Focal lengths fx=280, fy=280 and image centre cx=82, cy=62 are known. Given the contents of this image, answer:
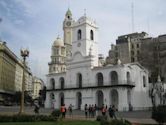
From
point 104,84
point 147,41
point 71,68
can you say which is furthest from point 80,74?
point 147,41

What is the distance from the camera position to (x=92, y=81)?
54.3m

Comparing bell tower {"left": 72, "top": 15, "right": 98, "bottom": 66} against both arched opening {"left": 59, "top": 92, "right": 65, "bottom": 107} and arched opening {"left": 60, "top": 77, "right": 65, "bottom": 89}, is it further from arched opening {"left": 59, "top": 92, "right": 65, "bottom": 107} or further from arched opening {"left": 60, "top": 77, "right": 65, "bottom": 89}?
arched opening {"left": 59, "top": 92, "right": 65, "bottom": 107}

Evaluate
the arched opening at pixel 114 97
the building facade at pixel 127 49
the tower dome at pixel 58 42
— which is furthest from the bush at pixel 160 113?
the tower dome at pixel 58 42

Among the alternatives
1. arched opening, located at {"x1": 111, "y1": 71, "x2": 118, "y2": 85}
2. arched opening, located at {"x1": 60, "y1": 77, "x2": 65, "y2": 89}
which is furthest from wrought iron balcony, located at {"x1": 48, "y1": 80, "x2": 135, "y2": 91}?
arched opening, located at {"x1": 60, "y1": 77, "x2": 65, "y2": 89}

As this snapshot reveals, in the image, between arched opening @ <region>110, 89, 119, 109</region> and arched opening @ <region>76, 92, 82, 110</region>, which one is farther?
arched opening @ <region>76, 92, 82, 110</region>

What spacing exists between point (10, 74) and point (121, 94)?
58.1 m

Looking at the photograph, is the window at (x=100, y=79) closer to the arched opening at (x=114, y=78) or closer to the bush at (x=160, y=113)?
the arched opening at (x=114, y=78)

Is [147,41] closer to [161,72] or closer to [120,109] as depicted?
[161,72]

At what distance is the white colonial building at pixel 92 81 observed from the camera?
5088 centimetres

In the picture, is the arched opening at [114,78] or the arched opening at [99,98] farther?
the arched opening at [99,98]

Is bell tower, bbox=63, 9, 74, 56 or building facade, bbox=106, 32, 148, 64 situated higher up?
bell tower, bbox=63, 9, 74, 56

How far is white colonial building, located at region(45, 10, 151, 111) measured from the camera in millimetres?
50875

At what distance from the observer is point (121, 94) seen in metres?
49.5

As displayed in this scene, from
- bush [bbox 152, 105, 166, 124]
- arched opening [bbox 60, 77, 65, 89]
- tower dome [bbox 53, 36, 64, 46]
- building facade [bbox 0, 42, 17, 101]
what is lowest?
bush [bbox 152, 105, 166, 124]
